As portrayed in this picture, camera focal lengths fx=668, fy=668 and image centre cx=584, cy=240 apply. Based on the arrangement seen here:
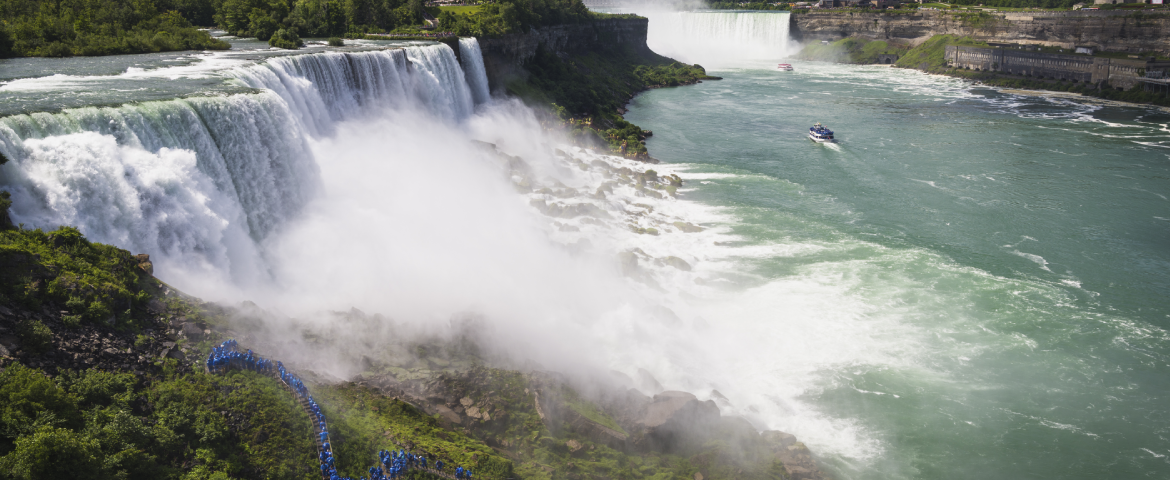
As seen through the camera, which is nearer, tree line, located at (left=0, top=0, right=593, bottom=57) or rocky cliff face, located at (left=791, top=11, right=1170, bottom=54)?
tree line, located at (left=0, top=0, right=593, bottom=57)

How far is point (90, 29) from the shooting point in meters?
30.3

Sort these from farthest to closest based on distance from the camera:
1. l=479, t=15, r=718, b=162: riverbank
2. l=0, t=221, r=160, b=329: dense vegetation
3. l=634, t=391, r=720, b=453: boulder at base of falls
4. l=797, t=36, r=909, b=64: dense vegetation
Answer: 1. l=797, t=36, r=909, b=64: dense vegetation
2. l=479, t=15, r=718, b=162: riverbank
3. l=634, t=391, r=720, b=453: boulder at base of falls
4. l=0, t=221, r=160, b=329: dense vegetation

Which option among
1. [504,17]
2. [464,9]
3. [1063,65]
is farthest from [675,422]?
[1063,65]

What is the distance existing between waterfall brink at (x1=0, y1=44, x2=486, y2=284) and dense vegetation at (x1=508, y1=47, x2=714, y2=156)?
20.5 m

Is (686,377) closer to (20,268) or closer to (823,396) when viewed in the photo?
(823,396)

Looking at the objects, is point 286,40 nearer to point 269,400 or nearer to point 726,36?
point 269,400

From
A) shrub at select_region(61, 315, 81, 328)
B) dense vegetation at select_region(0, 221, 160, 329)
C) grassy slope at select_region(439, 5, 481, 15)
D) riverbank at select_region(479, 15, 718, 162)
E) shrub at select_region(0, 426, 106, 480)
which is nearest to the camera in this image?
shrub at select_region(0, 426, 106, 480)

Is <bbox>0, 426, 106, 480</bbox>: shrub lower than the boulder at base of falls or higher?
higher

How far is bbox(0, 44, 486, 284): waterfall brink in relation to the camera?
45.5 feet

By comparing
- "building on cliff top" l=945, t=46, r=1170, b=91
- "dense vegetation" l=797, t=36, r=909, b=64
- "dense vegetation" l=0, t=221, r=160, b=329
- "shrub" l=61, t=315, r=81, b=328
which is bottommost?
"shrub" l=61, t=315, r=81, b=328

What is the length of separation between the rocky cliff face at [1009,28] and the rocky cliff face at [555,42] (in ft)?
96.4

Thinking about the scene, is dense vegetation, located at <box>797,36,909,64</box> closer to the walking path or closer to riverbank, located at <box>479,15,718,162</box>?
riverbank, located at <box>479,15,718,162</box>

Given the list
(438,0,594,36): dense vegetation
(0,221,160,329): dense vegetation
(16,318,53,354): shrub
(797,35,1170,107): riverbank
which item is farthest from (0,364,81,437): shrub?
(797,35,1170,107): riverbank

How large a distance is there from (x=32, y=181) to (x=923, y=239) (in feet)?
90.4
